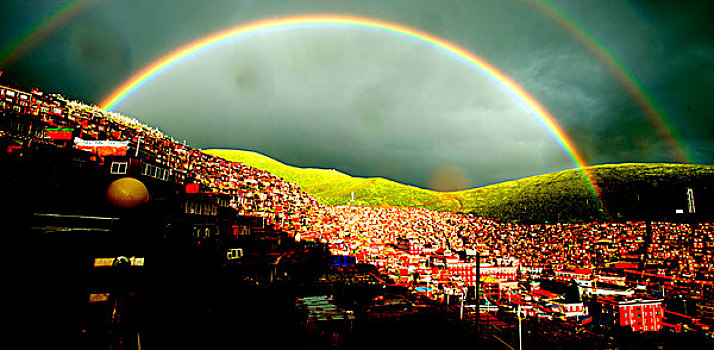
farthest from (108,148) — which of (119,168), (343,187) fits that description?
(343,187)

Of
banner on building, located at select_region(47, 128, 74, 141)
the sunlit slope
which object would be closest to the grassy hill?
the sunlit slope

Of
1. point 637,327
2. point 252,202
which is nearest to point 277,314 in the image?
point 637,327

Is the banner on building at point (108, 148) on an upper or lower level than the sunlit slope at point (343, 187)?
lower

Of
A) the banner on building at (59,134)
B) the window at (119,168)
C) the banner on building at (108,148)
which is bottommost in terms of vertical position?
the window at (119,168)

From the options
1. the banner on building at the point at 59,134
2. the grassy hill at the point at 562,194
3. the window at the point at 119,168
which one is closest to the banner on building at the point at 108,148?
the window at the point at 119,168

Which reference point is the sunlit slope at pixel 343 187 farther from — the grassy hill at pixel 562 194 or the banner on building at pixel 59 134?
the banner on building at pixel 59 134

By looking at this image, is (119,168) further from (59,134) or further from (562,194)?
(562,194)

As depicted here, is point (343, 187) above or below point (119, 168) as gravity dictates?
above
